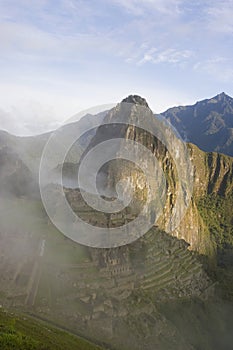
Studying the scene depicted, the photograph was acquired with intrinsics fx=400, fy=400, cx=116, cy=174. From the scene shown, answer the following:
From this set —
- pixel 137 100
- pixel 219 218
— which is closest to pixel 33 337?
pixel 137 100

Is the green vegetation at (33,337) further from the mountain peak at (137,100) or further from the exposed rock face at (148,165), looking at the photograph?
the mountain peak at (137,100)

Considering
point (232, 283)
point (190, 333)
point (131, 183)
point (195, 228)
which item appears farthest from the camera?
point (195, 228)

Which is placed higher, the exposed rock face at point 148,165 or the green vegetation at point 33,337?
the exposed rock face at point 148,165

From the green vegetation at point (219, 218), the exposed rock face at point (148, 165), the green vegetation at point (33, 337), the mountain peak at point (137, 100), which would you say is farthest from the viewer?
the green vegetation at point (219, 218)

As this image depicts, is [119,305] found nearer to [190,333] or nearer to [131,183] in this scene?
[190,333]

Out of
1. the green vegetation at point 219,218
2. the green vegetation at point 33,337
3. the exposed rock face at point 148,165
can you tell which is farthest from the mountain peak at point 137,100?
the green vegetation at point 33,337

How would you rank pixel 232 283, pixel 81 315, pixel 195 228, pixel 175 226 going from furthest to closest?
pixel 195 228 < pixel 175 226 < pixel 232 283 < pixel 81 315

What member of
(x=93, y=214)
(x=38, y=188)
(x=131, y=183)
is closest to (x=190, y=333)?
(x=93, y=214)

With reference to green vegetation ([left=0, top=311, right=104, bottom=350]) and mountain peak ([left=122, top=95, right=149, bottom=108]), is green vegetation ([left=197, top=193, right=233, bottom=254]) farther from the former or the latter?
green vegetation ([left=0, top=311, right=104, bottom=350])
